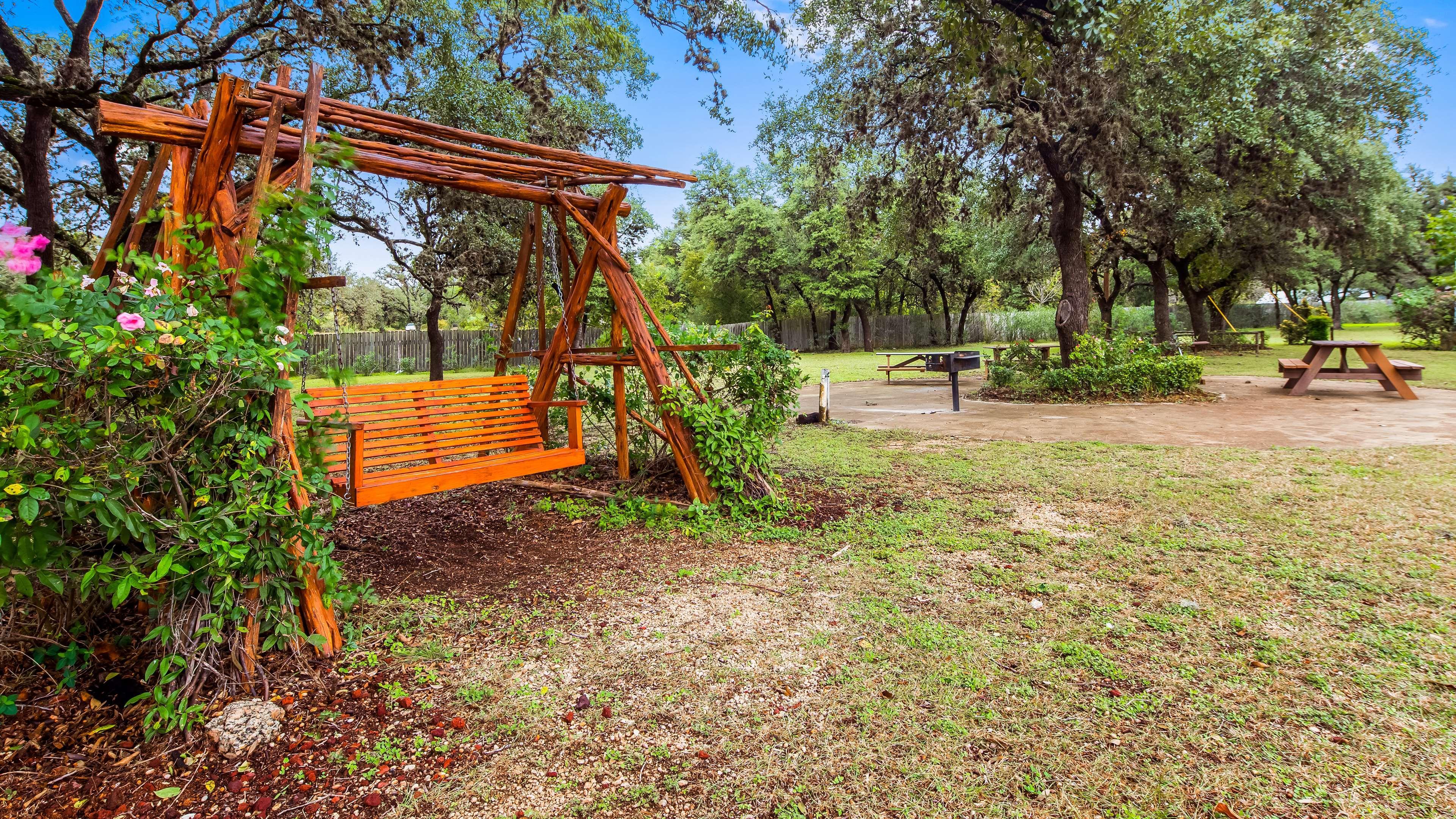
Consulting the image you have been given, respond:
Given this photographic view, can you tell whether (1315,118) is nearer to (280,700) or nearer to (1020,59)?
(1020,59)

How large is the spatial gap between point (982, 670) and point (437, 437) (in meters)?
3.58

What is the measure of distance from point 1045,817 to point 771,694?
37.8 inches

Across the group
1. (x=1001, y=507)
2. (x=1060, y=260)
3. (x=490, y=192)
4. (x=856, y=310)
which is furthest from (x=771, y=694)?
(x=856, y=310)

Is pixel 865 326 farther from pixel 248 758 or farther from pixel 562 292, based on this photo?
pixel 248 758

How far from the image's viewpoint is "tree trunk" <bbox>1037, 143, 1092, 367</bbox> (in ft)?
38.7

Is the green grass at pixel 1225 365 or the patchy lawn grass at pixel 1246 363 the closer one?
the patchy lawn grass at pixel 1246 363

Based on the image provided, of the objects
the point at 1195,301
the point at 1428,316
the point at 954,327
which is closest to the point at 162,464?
the point at 1195,301

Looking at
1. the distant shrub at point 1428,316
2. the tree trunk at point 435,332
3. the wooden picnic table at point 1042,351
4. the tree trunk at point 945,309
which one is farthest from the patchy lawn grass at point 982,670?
the tree trunk at point 945,309

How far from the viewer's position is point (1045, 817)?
5.84 ft

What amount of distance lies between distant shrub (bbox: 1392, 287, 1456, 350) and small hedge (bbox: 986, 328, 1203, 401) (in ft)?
50.0

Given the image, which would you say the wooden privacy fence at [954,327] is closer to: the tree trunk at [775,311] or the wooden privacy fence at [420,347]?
the tree trunk at [775,311]

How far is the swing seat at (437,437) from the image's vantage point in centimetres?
348

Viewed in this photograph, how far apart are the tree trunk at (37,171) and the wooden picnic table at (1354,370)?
1589cm

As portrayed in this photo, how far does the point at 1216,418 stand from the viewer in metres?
8.55
